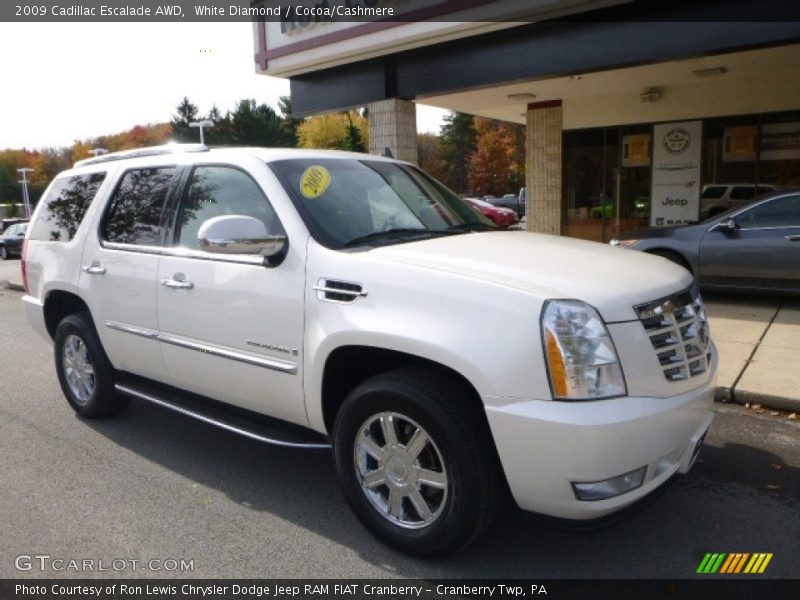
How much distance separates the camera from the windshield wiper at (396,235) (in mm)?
3460

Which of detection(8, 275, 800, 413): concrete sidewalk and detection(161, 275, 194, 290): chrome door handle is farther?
detection(8, 275, 800, 413): concrete sidewalk

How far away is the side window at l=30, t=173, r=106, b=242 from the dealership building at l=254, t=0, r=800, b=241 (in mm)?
6127

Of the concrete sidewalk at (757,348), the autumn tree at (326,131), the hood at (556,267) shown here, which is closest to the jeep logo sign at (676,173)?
the concrete sidewalk at (757,348)

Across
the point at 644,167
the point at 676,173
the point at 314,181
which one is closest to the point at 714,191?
the point at 676,173

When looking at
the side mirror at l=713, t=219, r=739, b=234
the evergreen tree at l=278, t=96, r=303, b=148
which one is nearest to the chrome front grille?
the side mirror at l=713, t=219, r=739, b=234

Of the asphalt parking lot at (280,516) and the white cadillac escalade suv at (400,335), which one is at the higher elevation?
the white cadillac escalade suv at (400,335)

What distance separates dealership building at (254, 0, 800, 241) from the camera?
8.28 m

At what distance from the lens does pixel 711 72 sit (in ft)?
36.9

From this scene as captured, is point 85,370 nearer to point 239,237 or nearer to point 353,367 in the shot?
point 239,237

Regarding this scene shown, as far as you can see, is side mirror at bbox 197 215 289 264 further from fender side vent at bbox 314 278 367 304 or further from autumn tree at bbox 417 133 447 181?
autumn tree at bbox 417 133 447 181

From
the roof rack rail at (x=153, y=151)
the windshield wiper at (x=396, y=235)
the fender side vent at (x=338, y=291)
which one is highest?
the roof rack rail at (x=153, y=151)

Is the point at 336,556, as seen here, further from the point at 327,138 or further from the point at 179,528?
the point at 327,138

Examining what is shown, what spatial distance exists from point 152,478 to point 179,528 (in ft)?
2.40

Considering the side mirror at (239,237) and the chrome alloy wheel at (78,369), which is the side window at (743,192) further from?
the chrome alloy wheel at (78,369)
